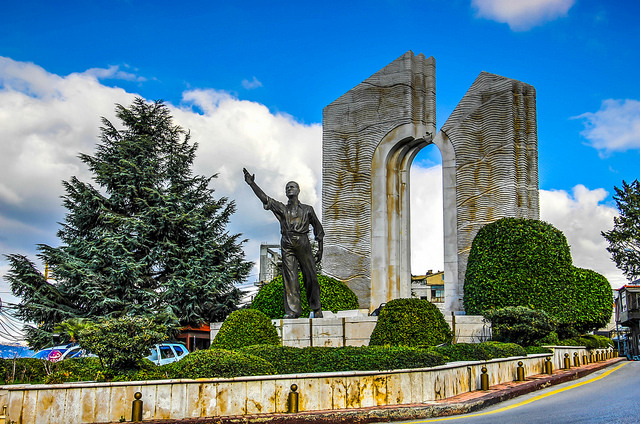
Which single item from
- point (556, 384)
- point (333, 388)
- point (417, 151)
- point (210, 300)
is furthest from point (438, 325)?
point (210, 300)

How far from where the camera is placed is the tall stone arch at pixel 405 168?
1773 centimetres

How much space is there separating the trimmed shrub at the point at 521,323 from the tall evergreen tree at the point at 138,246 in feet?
38.8

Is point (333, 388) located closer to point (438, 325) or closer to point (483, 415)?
point (483, 415)

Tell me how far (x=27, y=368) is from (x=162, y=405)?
316 cm

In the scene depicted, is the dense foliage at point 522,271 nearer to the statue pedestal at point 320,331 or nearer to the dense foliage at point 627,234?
the statue pedestal at point 320,331

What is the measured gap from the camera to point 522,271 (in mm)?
15391

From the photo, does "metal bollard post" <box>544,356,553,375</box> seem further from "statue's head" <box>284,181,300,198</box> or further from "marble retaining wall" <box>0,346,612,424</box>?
"statue's head" <box>284,181,300,198</box>

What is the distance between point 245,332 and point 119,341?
11.9ft

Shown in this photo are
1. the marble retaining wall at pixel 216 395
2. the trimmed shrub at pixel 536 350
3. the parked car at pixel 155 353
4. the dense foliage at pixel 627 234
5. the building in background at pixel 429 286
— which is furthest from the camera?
the building in background at pixel 429 286

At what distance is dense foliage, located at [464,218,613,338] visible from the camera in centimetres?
1525

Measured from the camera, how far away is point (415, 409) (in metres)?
7.53

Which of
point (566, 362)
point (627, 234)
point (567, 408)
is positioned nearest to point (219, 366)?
point (567, 408)

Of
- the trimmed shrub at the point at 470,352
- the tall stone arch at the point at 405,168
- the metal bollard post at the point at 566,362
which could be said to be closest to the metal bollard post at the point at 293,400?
the trimmed shrub at the point at 470,352

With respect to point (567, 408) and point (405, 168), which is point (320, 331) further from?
point (405, 168)
